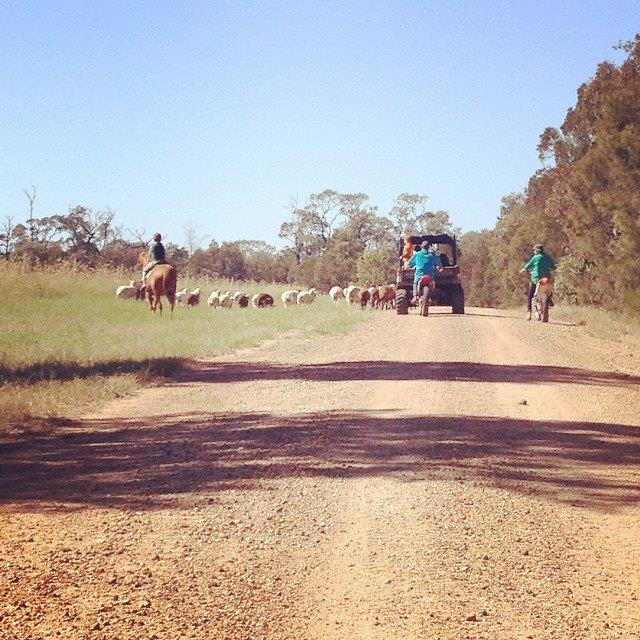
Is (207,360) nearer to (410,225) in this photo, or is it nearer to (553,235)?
(553,235)

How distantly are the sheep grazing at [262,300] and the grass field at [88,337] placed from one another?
27.0 ft

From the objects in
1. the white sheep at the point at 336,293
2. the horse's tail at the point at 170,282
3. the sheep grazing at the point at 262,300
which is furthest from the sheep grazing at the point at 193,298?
the horse's tail at the point at 170,282

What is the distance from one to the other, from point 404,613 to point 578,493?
2.84 metres

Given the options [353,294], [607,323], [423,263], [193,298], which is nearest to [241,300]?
[193,298]

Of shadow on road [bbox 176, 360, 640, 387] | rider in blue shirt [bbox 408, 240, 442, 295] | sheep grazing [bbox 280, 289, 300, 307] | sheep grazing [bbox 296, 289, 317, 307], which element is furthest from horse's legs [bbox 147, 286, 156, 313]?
sheep grazing [bbox 296, 289, 317, 307]

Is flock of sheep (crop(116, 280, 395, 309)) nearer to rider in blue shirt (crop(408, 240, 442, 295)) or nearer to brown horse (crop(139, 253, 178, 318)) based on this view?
rider in blue shirt (crop(408, 240, 442, 295))

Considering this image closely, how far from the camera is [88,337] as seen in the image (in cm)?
2000

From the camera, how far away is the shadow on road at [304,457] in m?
6.73

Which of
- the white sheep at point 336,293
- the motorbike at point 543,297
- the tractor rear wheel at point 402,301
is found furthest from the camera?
the white sheep at point 336,293

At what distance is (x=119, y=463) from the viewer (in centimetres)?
770

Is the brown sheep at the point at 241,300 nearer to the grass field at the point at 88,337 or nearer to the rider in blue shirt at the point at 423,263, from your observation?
the grass field at the point at 88,337

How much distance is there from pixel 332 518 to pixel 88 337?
601 inches

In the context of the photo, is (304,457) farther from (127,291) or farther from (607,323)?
(127,291)

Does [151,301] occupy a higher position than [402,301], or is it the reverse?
[402,301]
